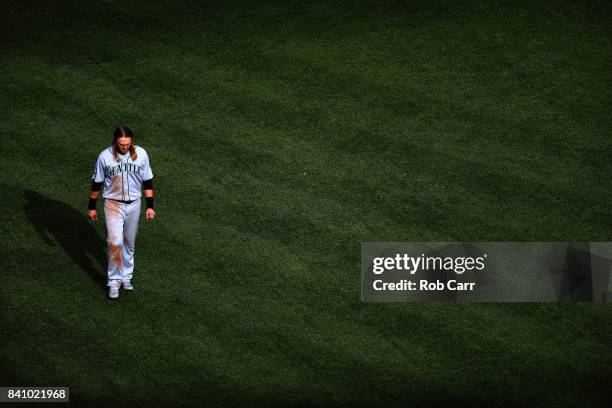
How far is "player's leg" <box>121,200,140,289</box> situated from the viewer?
10268 mm

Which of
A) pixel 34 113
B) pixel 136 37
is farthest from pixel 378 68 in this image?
pixel 34 113

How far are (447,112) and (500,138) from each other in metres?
0.81

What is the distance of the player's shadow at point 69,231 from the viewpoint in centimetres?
1112

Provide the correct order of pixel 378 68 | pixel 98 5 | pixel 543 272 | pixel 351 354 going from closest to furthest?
1. pixel 351 354
2. pixel 543 272
3. pixel 378 68
4. pixel 98 5

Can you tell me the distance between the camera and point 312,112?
13039mm

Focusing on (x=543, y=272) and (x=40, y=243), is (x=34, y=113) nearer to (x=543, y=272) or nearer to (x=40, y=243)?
(x=40, y=243)

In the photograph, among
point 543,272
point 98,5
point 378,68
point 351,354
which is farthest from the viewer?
point 98,5

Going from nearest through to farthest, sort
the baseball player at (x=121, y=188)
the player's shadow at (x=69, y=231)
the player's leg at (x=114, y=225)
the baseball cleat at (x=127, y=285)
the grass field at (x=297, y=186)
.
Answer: the grass field at (x=297, y=186), the baseball player at (x=121, y=188), the player's leg at (x=114, y=225), the baseball cleat at (x=127, y=285), the player's shadow at (x=69, y=231)

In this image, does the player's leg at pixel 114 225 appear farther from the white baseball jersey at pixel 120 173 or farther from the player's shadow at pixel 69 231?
the player's shadow at pixel 69 231
